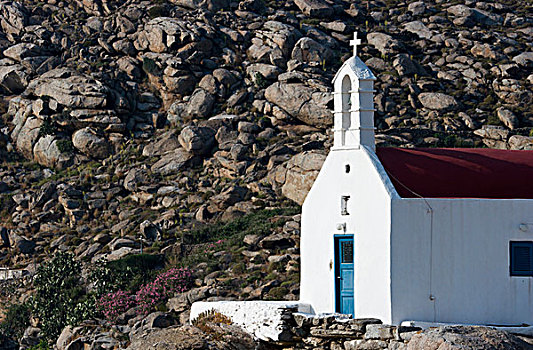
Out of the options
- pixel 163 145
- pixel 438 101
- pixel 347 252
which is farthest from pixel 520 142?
pixel 347 252

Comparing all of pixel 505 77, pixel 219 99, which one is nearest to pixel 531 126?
pixel 505 77

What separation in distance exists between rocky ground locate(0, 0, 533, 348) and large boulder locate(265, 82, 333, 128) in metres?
0.10

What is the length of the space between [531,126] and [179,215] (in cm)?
2237

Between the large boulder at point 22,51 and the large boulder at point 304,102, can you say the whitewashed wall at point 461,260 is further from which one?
the large boulder at point 22,51

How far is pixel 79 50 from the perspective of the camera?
62.5m

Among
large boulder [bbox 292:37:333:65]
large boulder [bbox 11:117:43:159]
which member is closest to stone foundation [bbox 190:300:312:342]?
large boulder [bbox 11:117:43:159]

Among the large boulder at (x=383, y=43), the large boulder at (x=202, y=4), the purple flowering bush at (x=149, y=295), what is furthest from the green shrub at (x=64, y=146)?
the large boulder at (x=383, y=43)

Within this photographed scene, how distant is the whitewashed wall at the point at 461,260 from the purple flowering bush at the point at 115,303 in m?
17.9

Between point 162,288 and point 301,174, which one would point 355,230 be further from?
point 301,174

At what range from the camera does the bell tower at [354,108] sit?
74.0 feet

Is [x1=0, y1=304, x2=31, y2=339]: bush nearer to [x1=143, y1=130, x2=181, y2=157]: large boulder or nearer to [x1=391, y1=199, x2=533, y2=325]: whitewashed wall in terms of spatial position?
[x1=143, y1=130, x2=181, y2=157]: large boulder

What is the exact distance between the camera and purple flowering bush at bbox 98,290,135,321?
1417 inches

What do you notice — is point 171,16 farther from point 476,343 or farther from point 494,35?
point 476,343

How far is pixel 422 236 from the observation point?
21.1 metres
